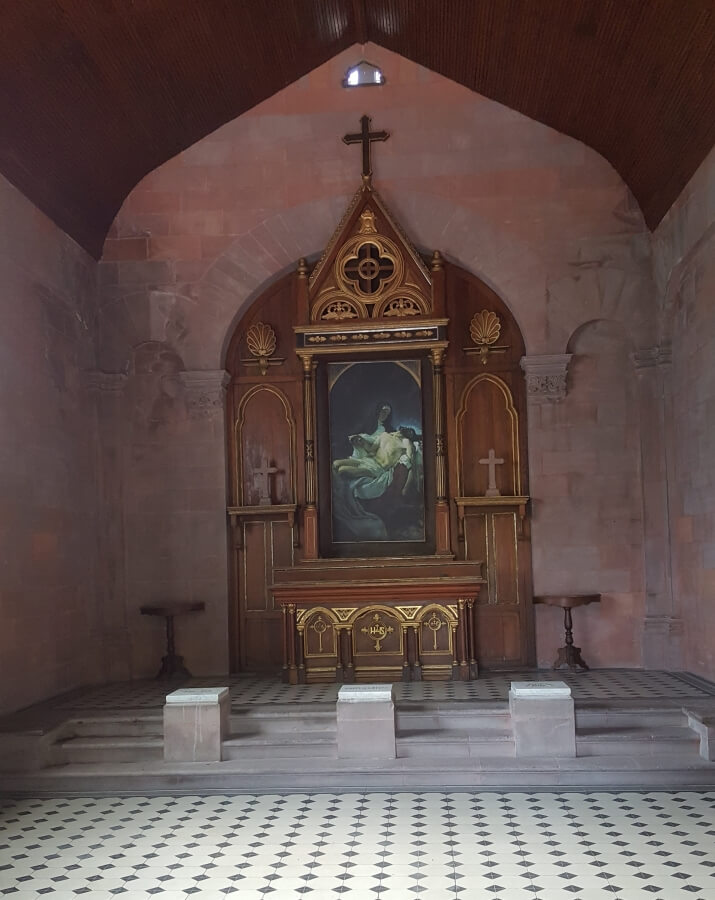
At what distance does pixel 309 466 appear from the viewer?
1148 cm

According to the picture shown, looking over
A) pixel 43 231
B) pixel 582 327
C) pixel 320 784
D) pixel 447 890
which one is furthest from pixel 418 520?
pixel 447 890

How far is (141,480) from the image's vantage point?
1173 cm

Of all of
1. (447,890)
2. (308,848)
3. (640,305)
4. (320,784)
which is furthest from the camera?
(640,305)

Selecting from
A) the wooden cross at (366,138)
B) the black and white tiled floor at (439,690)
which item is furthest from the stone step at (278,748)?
the wooden cross at (366,138)

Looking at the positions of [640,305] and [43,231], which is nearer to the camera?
[43,231]

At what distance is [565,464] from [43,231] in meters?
6.45

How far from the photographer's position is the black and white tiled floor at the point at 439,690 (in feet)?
30.1

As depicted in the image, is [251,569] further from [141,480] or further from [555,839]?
[555,839]

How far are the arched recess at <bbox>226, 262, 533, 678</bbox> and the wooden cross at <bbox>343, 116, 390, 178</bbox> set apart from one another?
1535mm

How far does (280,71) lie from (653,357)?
5563 millimetres

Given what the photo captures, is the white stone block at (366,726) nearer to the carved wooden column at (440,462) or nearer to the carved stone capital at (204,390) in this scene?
the carved wooden column at (440,462)

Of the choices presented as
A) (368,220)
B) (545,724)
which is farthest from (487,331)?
(545,724)

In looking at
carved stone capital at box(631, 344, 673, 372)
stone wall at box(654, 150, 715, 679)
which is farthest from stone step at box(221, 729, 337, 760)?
carved stone capital at box(631, 344, 673, 372)

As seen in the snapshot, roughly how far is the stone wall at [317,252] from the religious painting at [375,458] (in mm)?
1155
